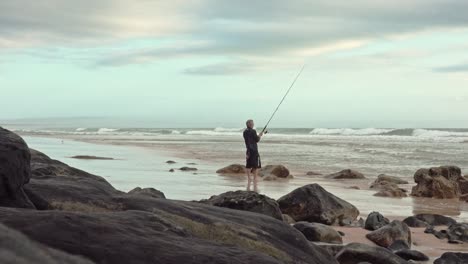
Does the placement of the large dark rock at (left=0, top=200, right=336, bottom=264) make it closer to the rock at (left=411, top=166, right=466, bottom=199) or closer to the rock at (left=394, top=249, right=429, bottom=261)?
the rock at (left=394, top=249, right=429, bottom=261)

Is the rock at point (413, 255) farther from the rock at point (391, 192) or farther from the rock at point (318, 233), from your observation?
the rock at point (391, 192)

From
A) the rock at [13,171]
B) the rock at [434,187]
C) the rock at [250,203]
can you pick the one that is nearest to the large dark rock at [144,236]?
the rock at [13,171]

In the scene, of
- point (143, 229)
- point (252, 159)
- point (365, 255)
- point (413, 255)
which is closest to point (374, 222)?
point (413, 255)

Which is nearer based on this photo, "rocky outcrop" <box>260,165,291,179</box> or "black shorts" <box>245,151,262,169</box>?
"black shorts" <box>245,151,262,169</box>

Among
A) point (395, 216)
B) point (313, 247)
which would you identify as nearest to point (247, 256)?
point (313, 247)

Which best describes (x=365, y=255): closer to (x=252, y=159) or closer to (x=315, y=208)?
(x=315, y=208)

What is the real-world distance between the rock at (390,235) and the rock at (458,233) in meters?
0.99

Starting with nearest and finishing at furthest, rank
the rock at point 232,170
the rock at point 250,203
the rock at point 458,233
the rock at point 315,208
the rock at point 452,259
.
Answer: the rock at point 452,259 < the rock at point 250,203 < the rock at point 458,233 < the rock at point 315,208 < the rock at point 232,170

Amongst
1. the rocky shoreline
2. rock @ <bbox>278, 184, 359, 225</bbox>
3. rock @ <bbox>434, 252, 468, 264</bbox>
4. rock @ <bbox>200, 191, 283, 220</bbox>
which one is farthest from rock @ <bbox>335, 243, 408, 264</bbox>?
rock @ <bbox>278, 184, 359, 225</bbox>

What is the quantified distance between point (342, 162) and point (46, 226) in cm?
2498

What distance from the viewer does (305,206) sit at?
1091 centimetres

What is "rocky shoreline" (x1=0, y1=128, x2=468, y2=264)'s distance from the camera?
3.24 m

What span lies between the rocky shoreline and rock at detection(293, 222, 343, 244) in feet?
0.05

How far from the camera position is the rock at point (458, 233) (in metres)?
9.54
